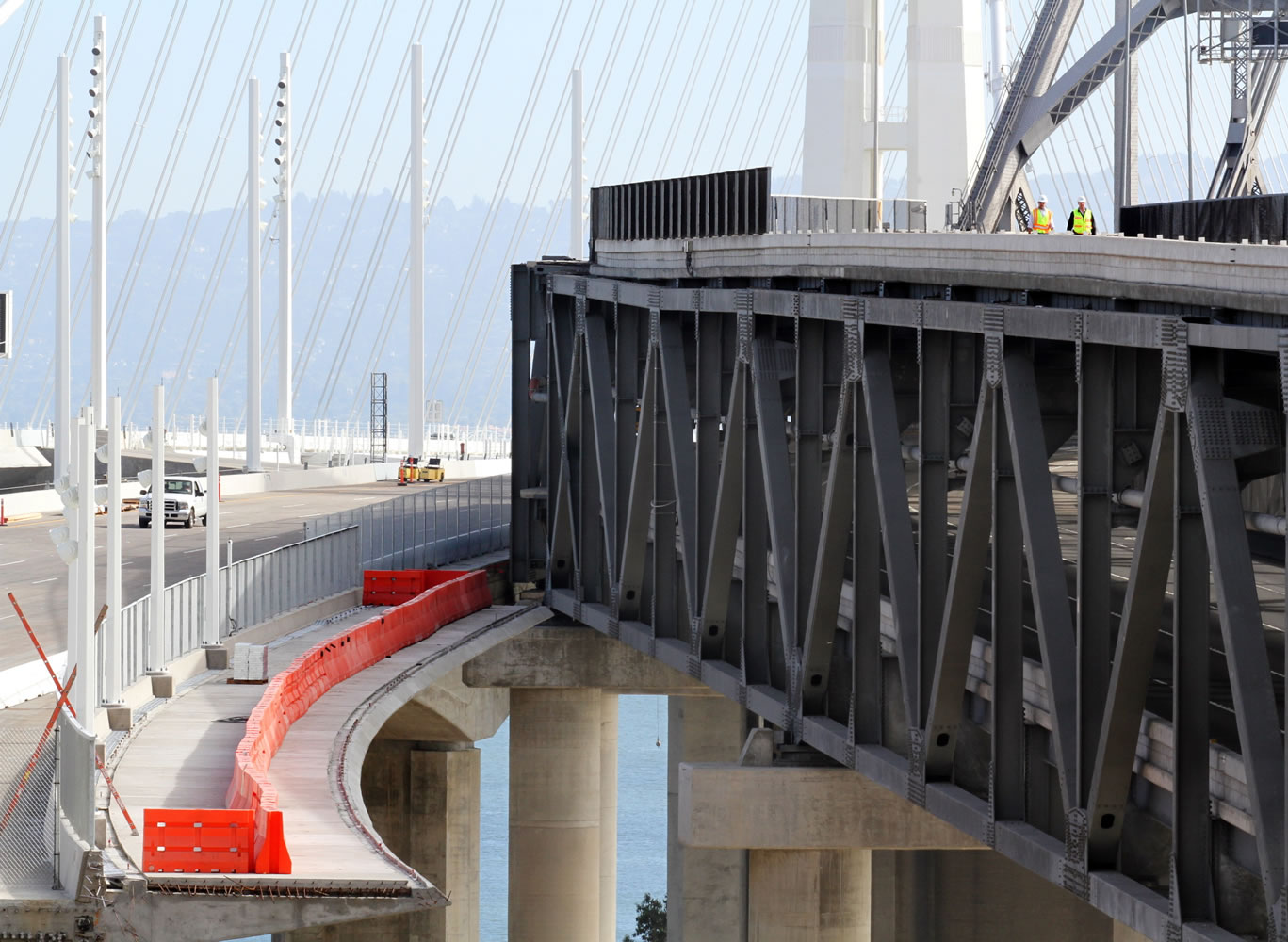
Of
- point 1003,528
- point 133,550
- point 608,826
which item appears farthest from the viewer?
point 608,826

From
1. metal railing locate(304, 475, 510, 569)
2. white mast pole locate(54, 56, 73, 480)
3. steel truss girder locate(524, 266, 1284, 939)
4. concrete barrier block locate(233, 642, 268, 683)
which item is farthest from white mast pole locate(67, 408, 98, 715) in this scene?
white mast pole locate(54, 56, 73, 480)

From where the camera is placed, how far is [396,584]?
49500 mm

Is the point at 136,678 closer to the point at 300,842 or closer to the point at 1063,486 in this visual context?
the point at 300,842

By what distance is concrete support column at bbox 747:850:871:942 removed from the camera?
101ft

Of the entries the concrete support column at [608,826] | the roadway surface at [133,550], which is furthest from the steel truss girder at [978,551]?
the concrete support column at [608,826]

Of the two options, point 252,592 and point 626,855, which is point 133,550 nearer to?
point 252,592

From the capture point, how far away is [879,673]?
2756 centimetres

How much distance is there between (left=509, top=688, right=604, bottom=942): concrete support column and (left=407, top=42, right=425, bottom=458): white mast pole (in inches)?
2072

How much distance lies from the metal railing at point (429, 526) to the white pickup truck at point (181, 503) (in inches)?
499

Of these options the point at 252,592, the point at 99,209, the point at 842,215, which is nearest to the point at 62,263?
the point at 99,209

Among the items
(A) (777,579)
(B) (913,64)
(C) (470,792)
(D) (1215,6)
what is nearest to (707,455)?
(A) (777,579)

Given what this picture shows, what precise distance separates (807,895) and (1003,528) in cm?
1110

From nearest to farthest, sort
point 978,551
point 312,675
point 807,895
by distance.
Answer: point 978,551, point 807,895, point 312,675

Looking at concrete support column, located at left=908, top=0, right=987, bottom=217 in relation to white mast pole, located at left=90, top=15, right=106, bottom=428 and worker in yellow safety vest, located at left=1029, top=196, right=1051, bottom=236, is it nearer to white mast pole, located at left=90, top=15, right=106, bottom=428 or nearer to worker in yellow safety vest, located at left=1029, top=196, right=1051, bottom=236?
white mast pole, located at left=90, top=15, right=106, bottom=428
